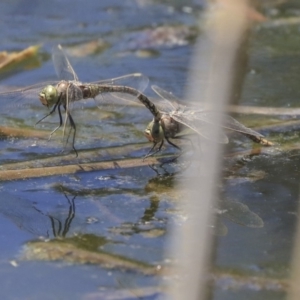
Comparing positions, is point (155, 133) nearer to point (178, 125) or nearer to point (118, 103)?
point (178, 125)

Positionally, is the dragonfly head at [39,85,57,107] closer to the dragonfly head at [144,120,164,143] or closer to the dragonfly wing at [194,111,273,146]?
the dragonfly head at [144,120,164,143]

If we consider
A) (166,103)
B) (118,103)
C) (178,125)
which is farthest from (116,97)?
(178,125)

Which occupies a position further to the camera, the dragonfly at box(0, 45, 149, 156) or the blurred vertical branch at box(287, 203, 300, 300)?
the dragonfly at box(0, 45, 149, 156)

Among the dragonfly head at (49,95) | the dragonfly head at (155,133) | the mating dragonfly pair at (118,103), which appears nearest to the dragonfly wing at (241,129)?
the mating dragonfly pair at (118,103)

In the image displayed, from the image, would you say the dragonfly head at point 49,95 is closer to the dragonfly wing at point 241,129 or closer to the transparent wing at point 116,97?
the transparent wing at point 116,97

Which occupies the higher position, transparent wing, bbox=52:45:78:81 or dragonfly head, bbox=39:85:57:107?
transparent wing, bbox=52:45:78:81

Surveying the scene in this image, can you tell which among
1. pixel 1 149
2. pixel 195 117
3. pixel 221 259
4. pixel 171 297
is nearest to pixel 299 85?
pixel 195 117

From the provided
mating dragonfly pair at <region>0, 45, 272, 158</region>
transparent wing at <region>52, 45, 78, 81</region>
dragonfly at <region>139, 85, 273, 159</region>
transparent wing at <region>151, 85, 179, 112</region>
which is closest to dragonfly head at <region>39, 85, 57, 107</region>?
mating dragonfly pair at <region>0, 45, 272, 158</region>
